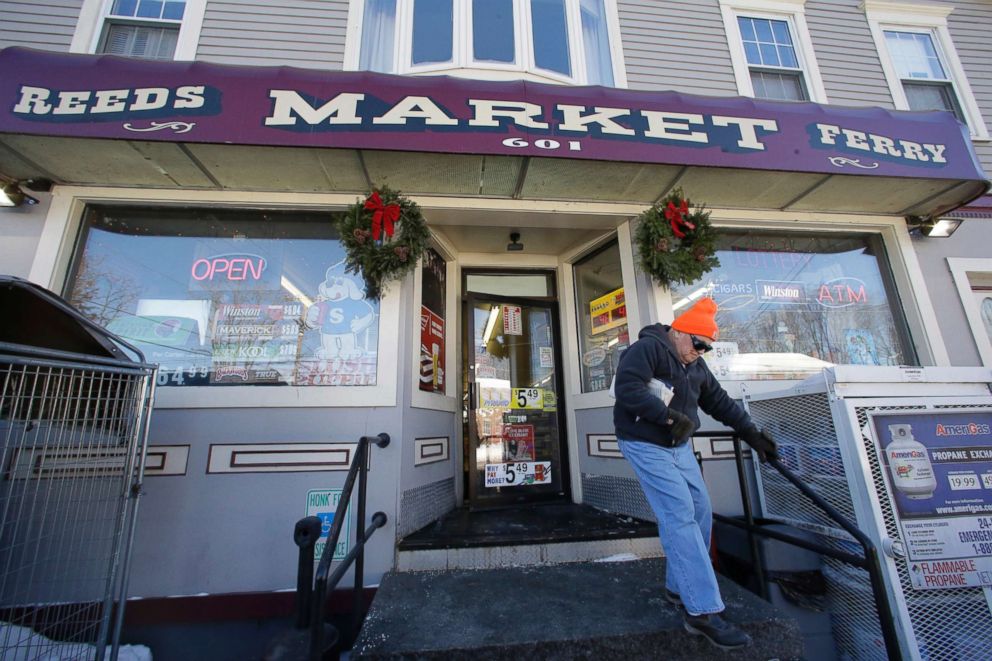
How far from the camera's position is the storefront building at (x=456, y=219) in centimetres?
300

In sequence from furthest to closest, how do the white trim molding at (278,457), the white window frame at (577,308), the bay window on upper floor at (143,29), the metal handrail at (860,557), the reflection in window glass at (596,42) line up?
the reflection in window glass at (596,42)
the bay window on upper floor at (143,29)
the white window frame at (577,308)
the white trim molding at (278,457)
the metal handrail at (860,557)

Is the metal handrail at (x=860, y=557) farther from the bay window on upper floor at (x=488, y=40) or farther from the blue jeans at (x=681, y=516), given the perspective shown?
the bay window on upper floor at (x=488, y=40)

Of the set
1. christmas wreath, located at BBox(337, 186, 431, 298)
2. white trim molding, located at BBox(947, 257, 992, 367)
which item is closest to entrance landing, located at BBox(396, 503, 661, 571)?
christmas wreath, located at BBox(337, 186, 431, 298)

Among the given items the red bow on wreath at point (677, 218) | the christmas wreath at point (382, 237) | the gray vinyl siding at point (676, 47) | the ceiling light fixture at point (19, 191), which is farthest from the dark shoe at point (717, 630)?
the ceiling light fixture at point (19, 191)

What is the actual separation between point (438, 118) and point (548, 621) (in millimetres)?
3399

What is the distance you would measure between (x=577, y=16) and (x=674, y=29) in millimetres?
1213

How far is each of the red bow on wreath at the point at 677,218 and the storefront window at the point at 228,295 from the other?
2.74 m

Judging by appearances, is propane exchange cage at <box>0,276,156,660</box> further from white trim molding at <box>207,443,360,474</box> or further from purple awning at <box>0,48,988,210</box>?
purple awning at <box>0,48,988,210</box>

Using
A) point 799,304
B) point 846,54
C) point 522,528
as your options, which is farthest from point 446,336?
point 846,54

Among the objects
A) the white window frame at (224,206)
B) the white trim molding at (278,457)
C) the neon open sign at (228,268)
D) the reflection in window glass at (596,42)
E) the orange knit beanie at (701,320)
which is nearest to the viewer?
the orange knit beanie at (701,320)

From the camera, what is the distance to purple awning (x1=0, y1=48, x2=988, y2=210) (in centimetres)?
287

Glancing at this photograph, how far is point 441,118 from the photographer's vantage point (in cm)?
304

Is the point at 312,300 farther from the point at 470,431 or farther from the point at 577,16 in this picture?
the point at 577,16

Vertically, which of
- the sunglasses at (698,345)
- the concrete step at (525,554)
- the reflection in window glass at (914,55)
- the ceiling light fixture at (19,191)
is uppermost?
the reflection in window glass at (914,55)
